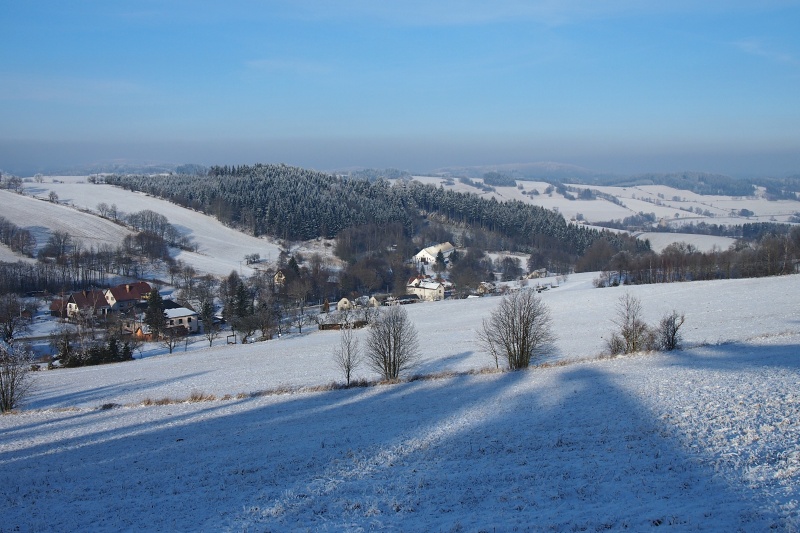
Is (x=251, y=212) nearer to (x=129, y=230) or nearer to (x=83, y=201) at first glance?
(x=129, y=230)

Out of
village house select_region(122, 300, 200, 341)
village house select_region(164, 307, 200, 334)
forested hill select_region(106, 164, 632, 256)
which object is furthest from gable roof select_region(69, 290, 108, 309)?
forested hill select_region(106, 164, 632, 256)

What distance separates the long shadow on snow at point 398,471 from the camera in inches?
359

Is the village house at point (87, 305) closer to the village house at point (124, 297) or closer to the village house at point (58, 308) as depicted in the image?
the village house at point (58, 308)

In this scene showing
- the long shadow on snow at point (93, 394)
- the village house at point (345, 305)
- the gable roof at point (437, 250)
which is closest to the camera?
the long shadow on snow at point (93, 394)

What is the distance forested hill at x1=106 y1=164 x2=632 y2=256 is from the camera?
114 metres

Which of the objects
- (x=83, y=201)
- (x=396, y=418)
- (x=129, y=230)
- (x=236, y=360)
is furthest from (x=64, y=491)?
(x=83, y=201)

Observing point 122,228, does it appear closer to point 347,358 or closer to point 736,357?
point 347,358

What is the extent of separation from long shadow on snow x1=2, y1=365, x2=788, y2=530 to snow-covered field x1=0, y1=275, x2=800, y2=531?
2.1 inches

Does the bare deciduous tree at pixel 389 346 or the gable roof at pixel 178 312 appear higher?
the bare deciduous tree at pixel 389 346

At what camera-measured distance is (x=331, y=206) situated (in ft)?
391

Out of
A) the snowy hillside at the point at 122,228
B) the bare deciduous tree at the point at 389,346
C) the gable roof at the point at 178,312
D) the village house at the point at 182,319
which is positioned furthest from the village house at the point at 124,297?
the bare deciduous tree at the point at 389,346

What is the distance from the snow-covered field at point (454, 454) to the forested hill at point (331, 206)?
9002cm

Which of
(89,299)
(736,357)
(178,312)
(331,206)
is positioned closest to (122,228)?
(331,206)

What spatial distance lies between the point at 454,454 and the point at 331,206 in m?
109
